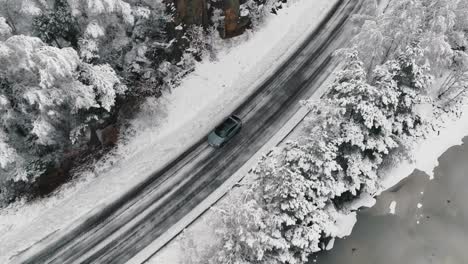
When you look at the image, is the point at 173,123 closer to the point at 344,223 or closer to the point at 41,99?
the point at 41,99

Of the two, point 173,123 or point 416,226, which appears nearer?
point 416,226

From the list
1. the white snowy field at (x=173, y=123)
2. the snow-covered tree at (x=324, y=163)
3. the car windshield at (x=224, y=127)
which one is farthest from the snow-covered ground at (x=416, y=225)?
the white snowy field at (x=173, y=123)

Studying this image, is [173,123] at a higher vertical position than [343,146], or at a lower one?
lower

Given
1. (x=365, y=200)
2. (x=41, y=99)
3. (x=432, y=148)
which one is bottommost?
(x=365, y=200)

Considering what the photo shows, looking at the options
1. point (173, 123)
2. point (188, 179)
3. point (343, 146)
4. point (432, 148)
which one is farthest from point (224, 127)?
point (432, 148)

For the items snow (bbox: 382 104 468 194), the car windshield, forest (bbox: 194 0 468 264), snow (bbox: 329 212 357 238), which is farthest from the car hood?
snow (bbox: 382 104 468 194)

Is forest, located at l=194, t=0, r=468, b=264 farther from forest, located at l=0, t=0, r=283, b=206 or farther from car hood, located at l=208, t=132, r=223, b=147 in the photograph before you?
forest, located at l=0, t=0, r=283, b=206
